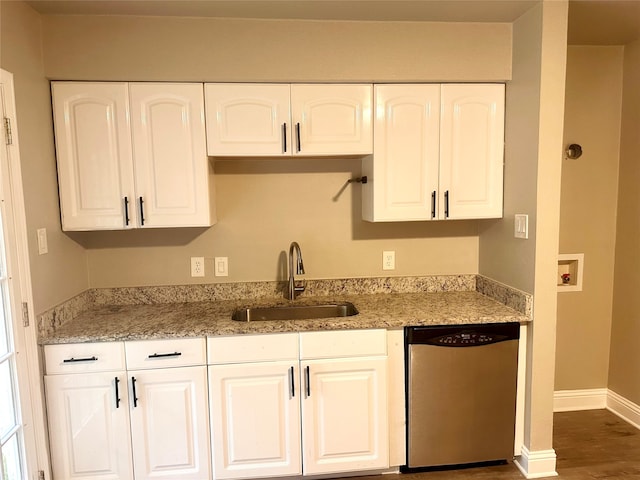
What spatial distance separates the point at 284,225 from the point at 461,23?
1491mm

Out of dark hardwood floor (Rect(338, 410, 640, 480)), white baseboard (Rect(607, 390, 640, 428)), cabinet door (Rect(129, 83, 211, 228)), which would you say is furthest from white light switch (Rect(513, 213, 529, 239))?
cabinet door (Rect(129, 83, 211, 228))

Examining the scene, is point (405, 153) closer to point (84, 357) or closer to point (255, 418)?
point (255, 418)

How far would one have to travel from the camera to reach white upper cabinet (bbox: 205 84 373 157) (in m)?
2.16

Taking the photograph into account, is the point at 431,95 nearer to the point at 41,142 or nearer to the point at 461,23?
the point at 461,23

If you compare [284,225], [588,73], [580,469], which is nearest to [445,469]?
[580,469]

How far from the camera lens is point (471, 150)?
7.54 ft

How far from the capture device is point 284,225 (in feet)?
8.49

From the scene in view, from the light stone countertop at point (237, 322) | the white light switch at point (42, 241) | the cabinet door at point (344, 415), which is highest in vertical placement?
the white light switch at point (42, 241)

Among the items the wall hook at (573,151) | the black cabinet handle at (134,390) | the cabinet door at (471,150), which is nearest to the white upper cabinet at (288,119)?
the cabinet door at (471,150)

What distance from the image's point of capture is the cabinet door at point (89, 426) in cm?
194

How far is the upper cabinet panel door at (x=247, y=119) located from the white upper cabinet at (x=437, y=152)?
0.52 m

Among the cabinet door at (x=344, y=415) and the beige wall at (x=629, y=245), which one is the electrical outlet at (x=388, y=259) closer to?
the cabinet door at (x=344, y=415)

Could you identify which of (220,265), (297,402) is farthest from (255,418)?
(220,265)

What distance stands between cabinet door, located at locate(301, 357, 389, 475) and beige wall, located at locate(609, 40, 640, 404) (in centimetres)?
176
